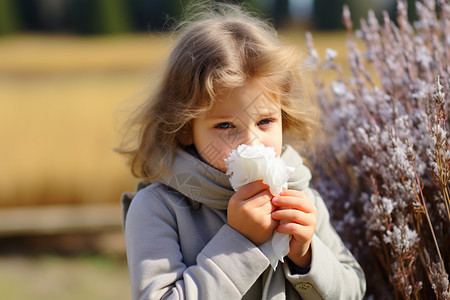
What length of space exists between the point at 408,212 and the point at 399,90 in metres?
0.57

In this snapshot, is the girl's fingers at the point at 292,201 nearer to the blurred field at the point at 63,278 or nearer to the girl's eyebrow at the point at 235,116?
the girl's eyebrow at the point at 235,116

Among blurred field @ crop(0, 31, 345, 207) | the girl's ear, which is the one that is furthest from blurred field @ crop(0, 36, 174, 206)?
the girl's ear

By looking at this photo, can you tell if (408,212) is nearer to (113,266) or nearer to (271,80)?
(271,80)

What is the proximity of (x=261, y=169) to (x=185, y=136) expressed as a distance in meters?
0.38

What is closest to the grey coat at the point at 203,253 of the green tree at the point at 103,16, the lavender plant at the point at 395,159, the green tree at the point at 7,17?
the lavender plant at the point at 395,159

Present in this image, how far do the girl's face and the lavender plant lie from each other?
36 centimetres

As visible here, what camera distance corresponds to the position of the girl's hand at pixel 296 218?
1485 mm

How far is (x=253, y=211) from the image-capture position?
1462 mm

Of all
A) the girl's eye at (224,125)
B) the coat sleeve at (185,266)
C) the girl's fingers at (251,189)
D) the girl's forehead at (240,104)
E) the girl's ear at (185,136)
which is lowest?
the coat sleeve at (185,266)

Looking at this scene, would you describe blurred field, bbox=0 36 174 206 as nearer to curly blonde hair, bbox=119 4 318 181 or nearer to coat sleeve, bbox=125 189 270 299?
curly blonde hair, bbox=119 4 318 181

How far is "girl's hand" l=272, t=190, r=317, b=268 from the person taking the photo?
1485 millimetres

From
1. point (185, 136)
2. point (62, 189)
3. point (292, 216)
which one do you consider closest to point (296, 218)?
point (292, 216)

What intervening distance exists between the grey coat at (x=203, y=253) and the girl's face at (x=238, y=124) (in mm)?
69

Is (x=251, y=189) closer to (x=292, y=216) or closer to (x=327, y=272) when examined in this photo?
(x=292, y=216)
